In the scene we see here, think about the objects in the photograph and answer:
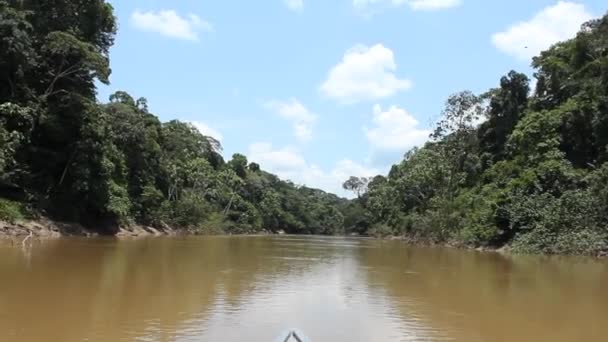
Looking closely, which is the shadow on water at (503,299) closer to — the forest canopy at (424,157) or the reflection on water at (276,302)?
the reflection on water at (276,302)

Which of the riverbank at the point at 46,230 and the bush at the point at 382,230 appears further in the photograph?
the bush at the point at 382,230

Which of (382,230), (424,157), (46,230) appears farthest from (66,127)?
(382,230)

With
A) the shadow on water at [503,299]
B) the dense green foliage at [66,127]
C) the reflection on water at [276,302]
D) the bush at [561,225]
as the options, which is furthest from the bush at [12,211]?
the bush at [561,225]

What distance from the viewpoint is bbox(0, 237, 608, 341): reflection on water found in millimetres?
8383

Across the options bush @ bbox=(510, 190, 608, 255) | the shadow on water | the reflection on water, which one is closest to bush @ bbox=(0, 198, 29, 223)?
the reflection on water

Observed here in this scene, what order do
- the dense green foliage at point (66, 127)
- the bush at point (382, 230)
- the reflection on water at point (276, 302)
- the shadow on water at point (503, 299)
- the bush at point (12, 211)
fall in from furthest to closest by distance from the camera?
1. the bush at point (382, 230)
2. the dense green foliage at point (66, 127)
3. the bush at point (12, 211)
4. the shadow on water at point (503, 299)
5. the reflection on water at point (276, 302)

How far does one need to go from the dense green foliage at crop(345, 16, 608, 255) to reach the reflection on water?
11.3m

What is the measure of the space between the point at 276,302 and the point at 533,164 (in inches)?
1113

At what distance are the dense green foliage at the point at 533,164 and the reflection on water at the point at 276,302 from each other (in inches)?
445

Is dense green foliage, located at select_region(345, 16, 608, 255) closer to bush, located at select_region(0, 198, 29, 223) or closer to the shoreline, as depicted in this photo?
the shoreline

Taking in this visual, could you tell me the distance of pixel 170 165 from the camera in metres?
55.2

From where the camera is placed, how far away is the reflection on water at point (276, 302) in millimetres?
8383

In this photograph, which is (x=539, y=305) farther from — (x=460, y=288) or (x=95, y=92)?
(x=95, y=92)

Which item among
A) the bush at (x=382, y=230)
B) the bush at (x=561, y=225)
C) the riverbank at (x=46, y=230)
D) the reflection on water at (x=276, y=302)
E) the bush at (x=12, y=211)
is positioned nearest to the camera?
the reflection on water at (x=276, y=302)
